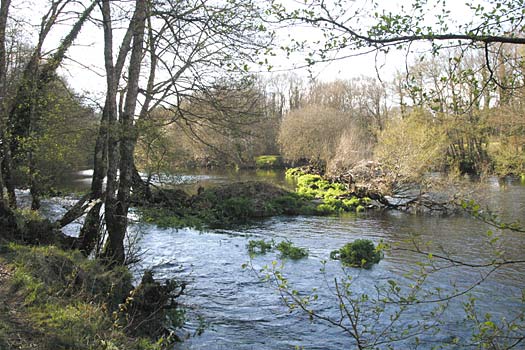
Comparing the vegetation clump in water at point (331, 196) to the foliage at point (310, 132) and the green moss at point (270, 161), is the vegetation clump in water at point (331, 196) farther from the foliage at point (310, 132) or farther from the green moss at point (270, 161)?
the green moss at point (270, 161)

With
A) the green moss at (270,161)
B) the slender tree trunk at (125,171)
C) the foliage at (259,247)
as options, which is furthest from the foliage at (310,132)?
the slender tree trunk at (125,171)

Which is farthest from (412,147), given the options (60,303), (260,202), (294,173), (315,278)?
(60,303)

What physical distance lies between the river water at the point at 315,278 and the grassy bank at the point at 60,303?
1.30 meters

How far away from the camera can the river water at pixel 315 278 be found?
24.2ft

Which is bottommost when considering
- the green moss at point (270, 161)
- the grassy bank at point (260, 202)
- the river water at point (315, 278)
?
the river water at point (315, 278)

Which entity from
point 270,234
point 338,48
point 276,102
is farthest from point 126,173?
point 276,102

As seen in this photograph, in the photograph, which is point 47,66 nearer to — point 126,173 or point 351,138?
point 126,173

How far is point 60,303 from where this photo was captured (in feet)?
18.8

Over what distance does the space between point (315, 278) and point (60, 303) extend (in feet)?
20.4

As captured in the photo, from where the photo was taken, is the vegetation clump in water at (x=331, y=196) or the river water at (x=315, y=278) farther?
the vegetation clump in water at (x=331, y=196)

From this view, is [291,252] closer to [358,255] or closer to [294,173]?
[358,255]

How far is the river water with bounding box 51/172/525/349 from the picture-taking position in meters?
7.37

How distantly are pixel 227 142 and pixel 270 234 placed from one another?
5.67 m

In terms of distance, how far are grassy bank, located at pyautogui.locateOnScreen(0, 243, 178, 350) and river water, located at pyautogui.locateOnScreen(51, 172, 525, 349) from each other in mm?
1302
